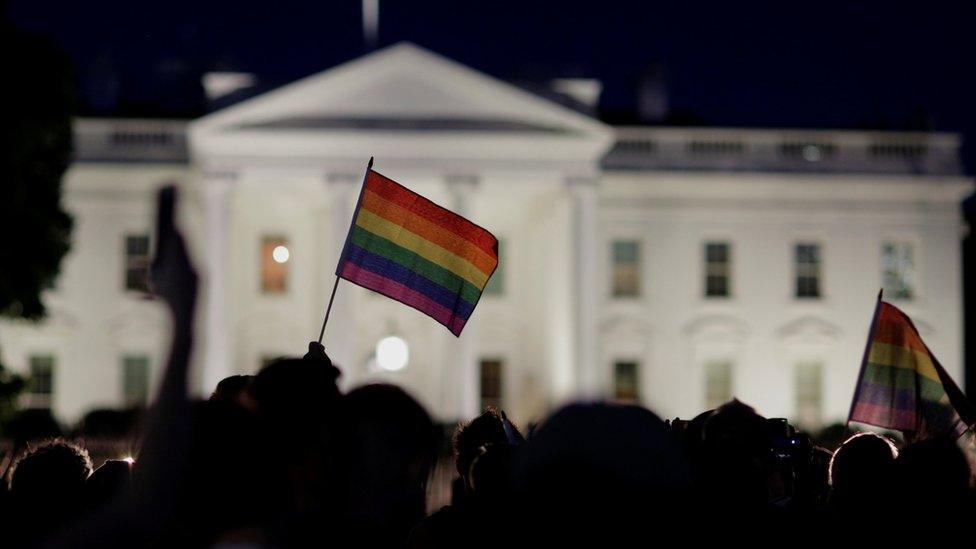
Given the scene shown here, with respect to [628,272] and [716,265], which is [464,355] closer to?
[628,272]

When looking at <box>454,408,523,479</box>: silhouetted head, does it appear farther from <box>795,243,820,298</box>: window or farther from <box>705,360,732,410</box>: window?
<box>795,243,820,298</box>: window

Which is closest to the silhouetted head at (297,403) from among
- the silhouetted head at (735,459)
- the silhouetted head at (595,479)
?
the silhouetted head at (595,479)

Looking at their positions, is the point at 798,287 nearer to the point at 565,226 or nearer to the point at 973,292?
the point at 565,226

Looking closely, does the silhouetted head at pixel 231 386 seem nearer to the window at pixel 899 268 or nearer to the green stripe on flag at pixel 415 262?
the green stripe on flag at pixel 415 262

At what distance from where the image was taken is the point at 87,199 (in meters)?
32.5

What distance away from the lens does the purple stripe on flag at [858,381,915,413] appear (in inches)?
291

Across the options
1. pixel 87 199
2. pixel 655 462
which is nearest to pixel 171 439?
pixel 655 462

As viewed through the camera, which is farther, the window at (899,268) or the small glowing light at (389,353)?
the window at (899,268)

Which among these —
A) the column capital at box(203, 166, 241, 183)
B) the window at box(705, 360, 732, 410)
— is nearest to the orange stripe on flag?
the column capital at box(203, 166, 241, 183)

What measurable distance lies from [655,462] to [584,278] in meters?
26.8

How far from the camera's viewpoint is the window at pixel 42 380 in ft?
105

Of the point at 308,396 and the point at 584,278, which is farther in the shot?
the point at 584,278

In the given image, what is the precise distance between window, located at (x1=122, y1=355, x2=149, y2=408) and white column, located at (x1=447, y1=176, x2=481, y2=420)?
9317 millimetres

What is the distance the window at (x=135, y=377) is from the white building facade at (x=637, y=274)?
0.05m
